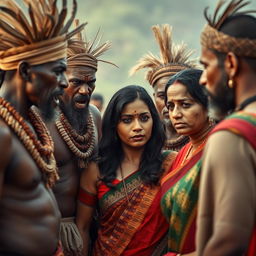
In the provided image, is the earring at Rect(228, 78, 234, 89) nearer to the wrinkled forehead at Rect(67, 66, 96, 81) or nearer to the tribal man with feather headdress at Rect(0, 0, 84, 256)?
the tribal man with feather headdress at Rect(0, 0, 84, 256)

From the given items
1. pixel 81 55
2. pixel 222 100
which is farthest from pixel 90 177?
pixel 222 100

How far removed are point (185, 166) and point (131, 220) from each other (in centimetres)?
74

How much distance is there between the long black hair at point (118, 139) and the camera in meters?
5.16

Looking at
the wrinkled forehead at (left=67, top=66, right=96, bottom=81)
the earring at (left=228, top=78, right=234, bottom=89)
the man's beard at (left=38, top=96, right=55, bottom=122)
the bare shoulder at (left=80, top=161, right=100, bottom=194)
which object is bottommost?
the bare shoulder at (left=80, top=161, right=100, bottom=194)

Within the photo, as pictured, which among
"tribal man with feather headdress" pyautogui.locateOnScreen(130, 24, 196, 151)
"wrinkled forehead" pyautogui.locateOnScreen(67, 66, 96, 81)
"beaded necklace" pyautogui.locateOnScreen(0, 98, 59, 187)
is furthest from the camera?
"tribal man with feather headdress" pyautogui.locateOnScreen(130, 24, 196, 151)

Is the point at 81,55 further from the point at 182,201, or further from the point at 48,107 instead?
the point at 182,201

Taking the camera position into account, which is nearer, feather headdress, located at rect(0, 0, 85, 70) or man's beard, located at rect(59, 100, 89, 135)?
feather headdress, located at rect(0, 0, 85, 70)

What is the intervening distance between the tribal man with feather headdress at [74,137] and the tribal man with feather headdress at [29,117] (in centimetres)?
94

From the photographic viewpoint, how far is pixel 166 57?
290 inches

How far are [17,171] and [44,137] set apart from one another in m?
0.61

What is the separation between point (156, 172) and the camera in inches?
198

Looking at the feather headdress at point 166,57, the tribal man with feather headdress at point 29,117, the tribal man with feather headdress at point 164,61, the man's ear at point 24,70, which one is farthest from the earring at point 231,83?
the feather headdress at point 166,57

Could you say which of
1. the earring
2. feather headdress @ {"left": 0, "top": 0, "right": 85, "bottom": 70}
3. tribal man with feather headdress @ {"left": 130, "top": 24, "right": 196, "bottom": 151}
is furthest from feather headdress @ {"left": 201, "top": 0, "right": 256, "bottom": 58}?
tribal man with feather headdress @ {"left": 130, "top": 24, "right": 196, "bottom": 151}

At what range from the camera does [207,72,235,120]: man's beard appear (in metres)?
3.06
